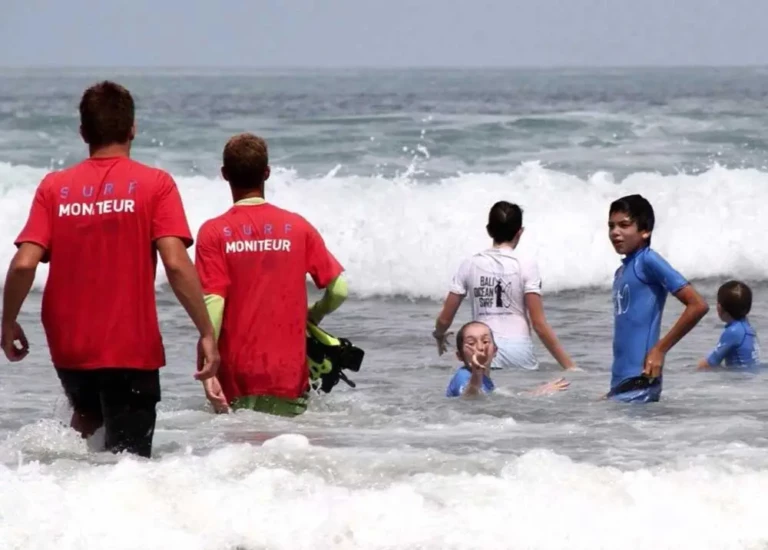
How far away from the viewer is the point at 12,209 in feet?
61.4

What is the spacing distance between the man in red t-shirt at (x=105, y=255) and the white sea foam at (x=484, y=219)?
9.35 meters

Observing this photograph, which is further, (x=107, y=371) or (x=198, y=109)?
(x=198, y=109)

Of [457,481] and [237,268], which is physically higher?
[237,268]

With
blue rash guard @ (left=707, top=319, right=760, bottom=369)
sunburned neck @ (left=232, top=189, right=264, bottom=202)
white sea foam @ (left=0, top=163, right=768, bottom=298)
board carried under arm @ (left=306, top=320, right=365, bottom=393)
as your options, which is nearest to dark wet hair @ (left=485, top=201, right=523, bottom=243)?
blue rash guard @ (left=707, top=319, right=760, bottom=369)

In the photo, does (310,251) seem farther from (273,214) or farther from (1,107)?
(1,107)

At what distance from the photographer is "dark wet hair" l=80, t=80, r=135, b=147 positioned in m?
5.38

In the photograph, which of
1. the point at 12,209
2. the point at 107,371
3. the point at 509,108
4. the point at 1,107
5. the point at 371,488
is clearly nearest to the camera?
the point at 107,371

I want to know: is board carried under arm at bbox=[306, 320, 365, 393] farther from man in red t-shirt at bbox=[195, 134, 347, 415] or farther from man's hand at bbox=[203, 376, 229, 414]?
man's hand at bbox=[203, 376, 229, 414]

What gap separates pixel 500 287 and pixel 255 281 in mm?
2564

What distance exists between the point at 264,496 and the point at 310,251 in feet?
4.06

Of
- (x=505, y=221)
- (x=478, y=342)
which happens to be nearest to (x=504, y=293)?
(x=505, y=221)

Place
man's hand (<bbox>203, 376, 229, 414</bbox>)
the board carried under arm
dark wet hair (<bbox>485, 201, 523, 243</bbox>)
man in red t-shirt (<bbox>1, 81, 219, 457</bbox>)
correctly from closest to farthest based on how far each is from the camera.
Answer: man in red t-shirt (<bbox>1, 81, 219, 457</bbox>) < man's hand (<bbox>203, 376, 229, 414</bbox>) < the board carried under arm < dark wet hair (<bbox>485, 201, 523, 243</bbox>)

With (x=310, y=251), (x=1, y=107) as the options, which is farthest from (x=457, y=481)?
(x=1, y=107)

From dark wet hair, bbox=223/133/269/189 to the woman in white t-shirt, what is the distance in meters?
2.38
